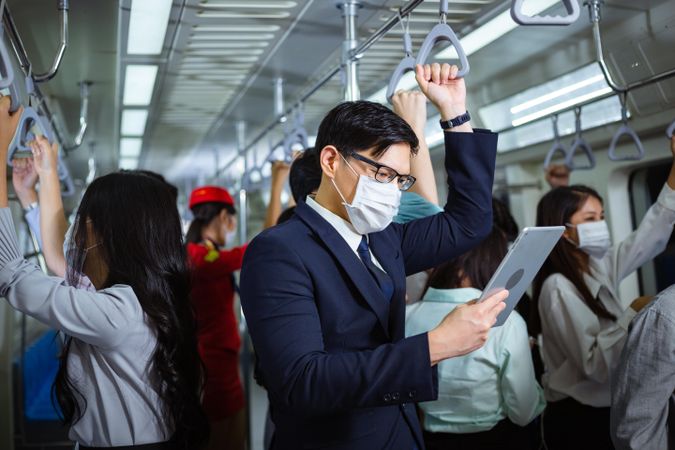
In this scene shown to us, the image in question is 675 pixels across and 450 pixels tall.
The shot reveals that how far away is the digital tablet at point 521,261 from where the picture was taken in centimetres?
154

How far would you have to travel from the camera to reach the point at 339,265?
1.65 m

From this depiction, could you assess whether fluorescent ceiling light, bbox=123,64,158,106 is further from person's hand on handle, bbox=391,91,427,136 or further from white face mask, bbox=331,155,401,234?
white face mask, bbox=331,155,401,234

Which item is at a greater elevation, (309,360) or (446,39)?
(446,39)

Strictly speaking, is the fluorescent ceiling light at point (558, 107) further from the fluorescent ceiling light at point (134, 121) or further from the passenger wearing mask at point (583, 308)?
the fluorescent ceiling light at point (134, 121)

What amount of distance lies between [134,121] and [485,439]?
4042 millimetres

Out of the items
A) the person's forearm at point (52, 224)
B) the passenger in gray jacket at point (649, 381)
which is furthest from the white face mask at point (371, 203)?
the person's forearm at point (52, 224)

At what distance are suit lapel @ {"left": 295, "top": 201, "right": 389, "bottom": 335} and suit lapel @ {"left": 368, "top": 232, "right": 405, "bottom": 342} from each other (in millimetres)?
36

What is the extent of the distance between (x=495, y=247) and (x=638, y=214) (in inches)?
93.2

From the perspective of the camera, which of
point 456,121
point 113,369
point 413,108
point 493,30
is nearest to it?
point 456,121

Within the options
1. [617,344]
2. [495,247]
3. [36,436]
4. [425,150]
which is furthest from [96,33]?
[36,436]

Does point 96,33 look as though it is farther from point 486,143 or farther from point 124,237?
point 486,143

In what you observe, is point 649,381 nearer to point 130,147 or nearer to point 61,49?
point 61,49

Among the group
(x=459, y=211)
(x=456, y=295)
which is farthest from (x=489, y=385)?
(x=459, y=211)

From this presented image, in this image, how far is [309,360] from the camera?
4.66 ft
